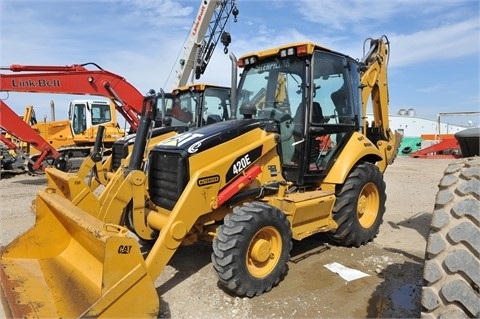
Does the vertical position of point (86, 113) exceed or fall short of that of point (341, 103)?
it exceeds it

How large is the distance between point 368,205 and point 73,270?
Result: 3880mm

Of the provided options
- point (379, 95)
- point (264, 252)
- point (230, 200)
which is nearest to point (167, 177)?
point (230, 200)

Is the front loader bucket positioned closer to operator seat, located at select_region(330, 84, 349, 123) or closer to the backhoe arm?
operator seat, located at select_region(330, 84, 349, 123)

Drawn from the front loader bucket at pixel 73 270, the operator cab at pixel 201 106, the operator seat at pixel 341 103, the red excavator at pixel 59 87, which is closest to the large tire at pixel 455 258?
the front loader bucket at pixel 73 270

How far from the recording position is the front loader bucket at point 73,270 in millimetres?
2910

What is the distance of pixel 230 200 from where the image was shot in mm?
4070

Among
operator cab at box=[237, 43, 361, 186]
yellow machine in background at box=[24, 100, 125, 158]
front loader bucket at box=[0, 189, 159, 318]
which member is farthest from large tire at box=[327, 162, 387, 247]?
yellow machine in background at box=[24, 100, 125, 158]

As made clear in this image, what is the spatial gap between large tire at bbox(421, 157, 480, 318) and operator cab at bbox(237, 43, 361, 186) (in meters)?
2.53

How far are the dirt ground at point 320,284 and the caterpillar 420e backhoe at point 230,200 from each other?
21 centimetres

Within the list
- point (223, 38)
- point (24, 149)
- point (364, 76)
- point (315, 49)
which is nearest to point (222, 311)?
point (315, 49)

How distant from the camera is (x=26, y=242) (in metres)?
4.11

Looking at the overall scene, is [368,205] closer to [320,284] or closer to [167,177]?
[320,284]

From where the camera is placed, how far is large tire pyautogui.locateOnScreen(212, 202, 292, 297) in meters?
3.52

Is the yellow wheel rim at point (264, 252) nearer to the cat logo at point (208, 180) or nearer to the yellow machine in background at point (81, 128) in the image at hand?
the cat logo at point (208, 180)
